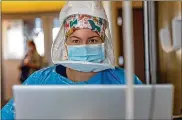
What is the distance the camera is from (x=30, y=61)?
19.6 ft

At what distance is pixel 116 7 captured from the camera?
566cm

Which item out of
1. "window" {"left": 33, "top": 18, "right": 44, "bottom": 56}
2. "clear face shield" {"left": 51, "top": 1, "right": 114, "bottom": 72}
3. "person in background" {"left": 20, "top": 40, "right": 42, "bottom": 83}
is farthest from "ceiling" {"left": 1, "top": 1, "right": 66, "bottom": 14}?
"clear face shield" {"left": 51, "top": 1, "right": 114, "bottom": 72}

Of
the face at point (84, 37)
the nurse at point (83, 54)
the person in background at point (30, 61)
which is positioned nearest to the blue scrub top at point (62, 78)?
the nurse at point (83, 54)

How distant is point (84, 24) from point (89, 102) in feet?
2.40

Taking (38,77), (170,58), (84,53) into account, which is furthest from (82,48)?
(170,58)

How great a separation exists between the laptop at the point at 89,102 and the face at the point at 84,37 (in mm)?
651

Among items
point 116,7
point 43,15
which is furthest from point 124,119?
point 43,15

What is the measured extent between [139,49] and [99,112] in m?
4.82

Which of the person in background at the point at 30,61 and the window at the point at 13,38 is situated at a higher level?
the window at the point at 13,38

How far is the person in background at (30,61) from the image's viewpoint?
19.5ft

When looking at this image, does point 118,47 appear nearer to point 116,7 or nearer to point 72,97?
point 116,7

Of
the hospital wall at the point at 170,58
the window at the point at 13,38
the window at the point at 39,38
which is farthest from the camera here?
the window at the point at 13,38

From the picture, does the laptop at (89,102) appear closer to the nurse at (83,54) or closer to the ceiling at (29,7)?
the nurse at (83,54)

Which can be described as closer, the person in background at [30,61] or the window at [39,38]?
the person in background at [30,61]
